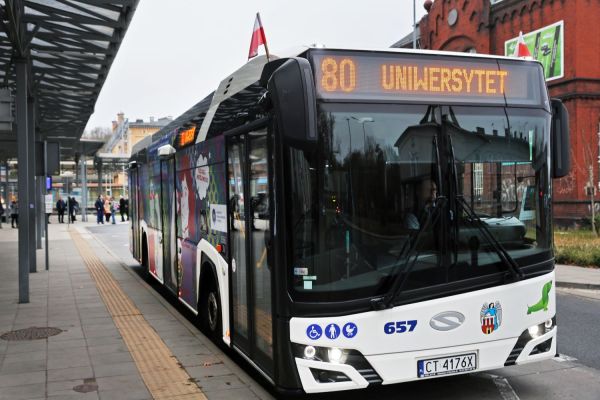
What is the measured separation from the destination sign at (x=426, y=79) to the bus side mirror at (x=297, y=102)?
0.34 metres

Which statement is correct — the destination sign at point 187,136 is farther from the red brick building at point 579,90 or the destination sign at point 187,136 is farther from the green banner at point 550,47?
the green banner at point 550,47

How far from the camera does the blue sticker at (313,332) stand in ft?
14.0

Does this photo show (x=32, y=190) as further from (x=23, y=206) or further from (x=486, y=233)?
(x=486, y=233)

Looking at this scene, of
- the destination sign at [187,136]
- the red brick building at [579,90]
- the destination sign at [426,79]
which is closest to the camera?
the destination sign at [426,79]

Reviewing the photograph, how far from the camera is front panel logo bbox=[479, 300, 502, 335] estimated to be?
15.1ft

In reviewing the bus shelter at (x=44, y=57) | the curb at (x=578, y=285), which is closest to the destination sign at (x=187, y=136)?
the bus shelter at (x=44, y=57)

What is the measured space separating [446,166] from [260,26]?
5.99 ft

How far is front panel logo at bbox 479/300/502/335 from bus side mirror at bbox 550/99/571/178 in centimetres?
135

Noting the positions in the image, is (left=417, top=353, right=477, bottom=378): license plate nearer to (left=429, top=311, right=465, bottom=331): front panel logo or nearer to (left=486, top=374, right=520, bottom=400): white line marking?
(left=429, top=311, right=465, bottom=331): front panel logo

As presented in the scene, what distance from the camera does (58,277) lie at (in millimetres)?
13172

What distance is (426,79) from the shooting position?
4.66m

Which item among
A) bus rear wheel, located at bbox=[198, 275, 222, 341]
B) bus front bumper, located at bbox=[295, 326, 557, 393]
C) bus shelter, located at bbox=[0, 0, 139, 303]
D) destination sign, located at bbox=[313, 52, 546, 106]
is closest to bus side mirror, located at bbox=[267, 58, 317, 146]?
destination sign, located at bbox=[313, 52, 546, 106]

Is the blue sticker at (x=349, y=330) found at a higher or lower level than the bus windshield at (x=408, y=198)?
lower

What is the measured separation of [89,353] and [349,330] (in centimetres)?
357
